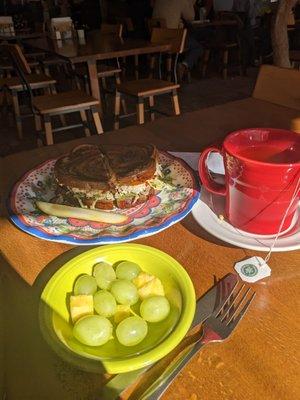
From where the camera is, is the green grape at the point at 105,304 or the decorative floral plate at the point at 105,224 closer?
the green grape at the point at 105,304

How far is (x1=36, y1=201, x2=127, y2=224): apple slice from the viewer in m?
0.70

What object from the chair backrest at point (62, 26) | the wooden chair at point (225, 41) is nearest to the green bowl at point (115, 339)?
the chair backrest at point (62, 26)

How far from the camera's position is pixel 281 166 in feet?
1.77

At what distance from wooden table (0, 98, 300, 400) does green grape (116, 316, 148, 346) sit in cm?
5

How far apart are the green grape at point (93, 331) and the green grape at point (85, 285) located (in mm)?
56

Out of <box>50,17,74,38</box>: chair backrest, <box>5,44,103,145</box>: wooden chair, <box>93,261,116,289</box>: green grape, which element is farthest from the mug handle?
<box>50,17,74,38</box>: chair backrest

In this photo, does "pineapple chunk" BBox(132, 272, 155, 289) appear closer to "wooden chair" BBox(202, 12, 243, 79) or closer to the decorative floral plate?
the decorative floral plate

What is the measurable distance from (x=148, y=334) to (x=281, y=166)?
0.30 metres

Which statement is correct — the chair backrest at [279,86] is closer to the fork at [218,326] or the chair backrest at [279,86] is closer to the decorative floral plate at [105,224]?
Result: the decorative floral plate at [105,224]

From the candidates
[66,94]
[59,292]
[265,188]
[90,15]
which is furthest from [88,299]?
[90,15]

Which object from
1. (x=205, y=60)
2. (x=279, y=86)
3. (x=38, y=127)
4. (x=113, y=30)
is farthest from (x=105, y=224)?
(x=205, y=60)

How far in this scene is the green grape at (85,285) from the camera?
530 millimetres

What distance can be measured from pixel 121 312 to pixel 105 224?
23 centimetres

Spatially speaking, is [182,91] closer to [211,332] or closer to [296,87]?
[296,87]
